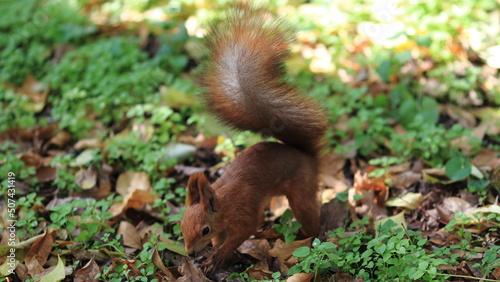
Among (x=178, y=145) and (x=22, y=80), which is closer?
(x=178, y=145)

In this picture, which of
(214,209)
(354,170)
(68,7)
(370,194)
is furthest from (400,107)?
(68,7)

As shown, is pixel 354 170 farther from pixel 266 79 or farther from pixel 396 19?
pixel 396 19

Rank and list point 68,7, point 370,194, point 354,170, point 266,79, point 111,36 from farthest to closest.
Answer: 1. point 68,7
2. point 111,36
3. point 354,170
4. point 370,194
5. point 266,79

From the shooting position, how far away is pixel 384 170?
2627mm

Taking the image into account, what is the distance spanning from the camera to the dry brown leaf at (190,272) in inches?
83.9

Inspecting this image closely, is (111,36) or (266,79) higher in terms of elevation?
(266,79)

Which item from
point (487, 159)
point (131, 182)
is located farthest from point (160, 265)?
point (487, 159)

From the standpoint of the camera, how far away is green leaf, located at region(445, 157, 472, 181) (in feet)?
8.01

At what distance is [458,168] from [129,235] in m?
1.58

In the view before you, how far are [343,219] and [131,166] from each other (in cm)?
125

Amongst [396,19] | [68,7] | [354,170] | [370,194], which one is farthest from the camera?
[68,7]

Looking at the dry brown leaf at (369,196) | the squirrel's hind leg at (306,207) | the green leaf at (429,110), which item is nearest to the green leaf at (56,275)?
the squirrel's hind leg at (306,207)

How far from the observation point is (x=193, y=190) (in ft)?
6.86

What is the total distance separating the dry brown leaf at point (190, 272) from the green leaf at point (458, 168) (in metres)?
1.25
